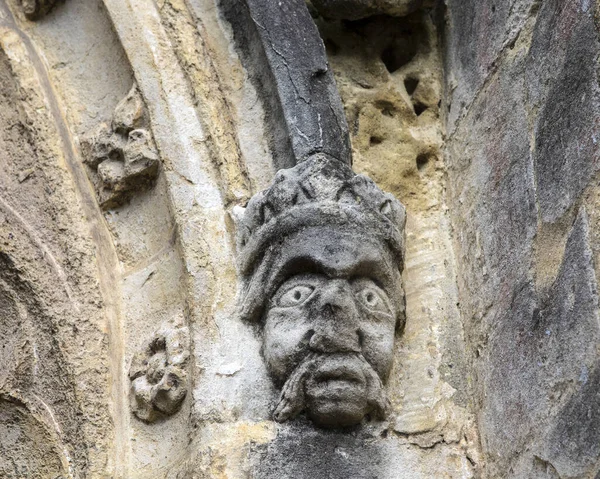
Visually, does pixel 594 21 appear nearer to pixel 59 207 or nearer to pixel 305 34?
pixel 305 34

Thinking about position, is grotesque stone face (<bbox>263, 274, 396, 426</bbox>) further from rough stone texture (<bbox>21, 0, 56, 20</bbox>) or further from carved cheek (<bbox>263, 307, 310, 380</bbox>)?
rough stone texture (<bbox>21, 0, 56, 20</bbox>)

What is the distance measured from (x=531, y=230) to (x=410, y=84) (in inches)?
30.8

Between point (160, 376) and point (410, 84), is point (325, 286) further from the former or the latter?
point (410, 84)

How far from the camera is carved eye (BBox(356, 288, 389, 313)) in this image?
7.23 ft

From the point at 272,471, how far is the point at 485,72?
1062mm

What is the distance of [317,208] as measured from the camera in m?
2.21

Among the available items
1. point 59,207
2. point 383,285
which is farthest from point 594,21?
point 59,207

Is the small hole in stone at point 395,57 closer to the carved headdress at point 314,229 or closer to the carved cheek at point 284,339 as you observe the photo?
the carved headdress at point 314,229

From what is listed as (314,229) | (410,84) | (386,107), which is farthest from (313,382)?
(410,84)

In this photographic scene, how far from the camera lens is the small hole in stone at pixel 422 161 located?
2.68 metres

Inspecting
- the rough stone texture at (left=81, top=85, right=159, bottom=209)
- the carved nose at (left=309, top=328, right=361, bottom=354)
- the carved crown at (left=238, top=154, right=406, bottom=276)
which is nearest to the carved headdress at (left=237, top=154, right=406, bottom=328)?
the carved crown at (left=238, top=154, right=406, bottom=276)

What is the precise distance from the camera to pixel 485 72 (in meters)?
2.52

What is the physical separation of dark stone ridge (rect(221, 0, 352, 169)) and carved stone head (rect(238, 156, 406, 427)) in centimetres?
9

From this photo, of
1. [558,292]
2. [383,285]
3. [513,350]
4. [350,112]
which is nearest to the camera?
[558,292]
